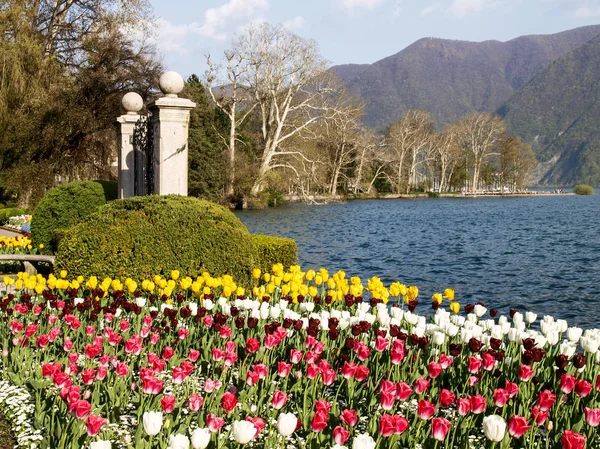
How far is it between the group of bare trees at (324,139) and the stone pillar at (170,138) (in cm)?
2993

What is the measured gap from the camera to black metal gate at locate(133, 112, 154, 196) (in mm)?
11039

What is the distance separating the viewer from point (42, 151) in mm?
25281

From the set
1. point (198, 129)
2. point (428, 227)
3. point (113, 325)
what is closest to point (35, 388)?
point (113, 325)

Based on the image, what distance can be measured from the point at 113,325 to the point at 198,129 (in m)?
34.6

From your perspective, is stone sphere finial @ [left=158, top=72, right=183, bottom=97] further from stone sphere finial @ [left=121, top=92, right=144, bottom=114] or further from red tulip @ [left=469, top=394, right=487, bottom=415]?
red tulip @ [left=469, top=394, right=487, bottom=415]

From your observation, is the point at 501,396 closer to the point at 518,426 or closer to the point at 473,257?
the point at 518,426

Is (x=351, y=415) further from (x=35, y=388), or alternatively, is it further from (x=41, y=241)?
(x=41, y=241)

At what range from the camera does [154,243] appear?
716cm

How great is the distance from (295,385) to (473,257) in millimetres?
16209

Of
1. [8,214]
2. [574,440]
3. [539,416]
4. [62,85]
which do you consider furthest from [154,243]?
[62,85]

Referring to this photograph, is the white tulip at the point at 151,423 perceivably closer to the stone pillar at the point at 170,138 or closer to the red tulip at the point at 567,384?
the red tulip at the point at 567,384

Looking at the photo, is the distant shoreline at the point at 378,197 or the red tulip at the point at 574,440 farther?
the distant shoreline at the point at 378,197

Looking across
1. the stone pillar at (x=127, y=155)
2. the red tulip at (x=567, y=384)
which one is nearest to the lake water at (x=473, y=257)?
the stone pillar at (x=127, y=155)

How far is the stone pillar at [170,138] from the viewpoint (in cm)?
952
